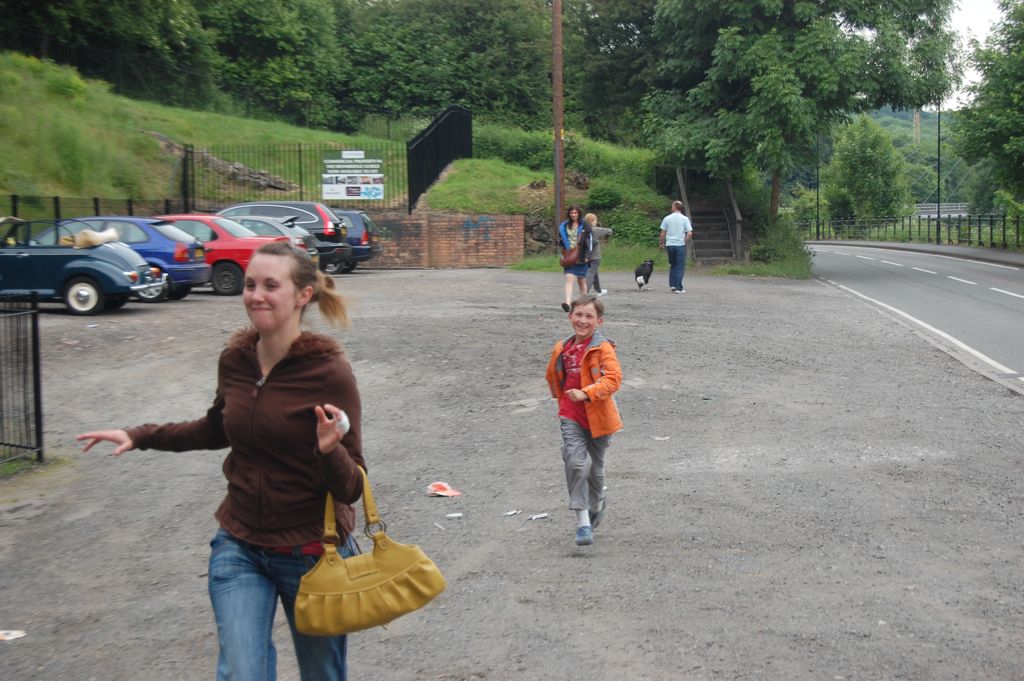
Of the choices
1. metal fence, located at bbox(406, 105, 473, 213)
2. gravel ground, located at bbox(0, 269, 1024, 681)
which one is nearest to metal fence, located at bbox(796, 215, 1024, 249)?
metal fence, located at bbox(406, 105, 473, 213)

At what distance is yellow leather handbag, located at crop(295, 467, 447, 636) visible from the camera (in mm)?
3186

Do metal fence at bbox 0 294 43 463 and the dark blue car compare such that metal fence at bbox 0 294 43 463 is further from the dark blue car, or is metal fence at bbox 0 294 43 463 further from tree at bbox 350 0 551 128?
tree at bbox 350 0 551 128

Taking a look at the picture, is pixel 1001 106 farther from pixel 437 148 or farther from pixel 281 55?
pixel 281 55

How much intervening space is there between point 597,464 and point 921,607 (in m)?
2.06

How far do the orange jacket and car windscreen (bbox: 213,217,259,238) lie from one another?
16.0 meters

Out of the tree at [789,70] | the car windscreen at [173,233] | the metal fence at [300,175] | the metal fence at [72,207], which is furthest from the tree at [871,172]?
the car windscreen at [173,233]

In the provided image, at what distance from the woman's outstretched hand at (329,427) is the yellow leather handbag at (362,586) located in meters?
0.22

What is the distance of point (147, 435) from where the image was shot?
11.8ft

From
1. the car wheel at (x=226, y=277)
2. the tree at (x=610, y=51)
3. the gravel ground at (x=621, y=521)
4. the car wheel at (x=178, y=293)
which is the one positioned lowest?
the gravel ground at (x=621, y=521)

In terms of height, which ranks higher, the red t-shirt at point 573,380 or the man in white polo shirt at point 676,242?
the man in white polo shirt at point 676,242

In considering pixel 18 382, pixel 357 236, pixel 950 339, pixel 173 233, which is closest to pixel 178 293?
pixel 173 233

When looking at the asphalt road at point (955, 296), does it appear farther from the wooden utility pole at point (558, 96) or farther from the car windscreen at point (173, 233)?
the car windscreen at point (173, 233)

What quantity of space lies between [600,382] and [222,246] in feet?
53.5

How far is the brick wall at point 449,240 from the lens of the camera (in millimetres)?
32219
